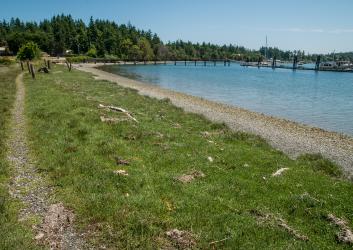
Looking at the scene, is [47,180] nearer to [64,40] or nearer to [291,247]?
[291,247]

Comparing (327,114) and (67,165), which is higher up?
(67,165)

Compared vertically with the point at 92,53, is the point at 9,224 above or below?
below

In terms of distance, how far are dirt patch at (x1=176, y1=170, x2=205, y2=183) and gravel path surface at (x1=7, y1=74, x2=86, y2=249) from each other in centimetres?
378

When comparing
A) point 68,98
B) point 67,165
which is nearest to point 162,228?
point 67,165

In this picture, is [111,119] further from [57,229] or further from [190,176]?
[57,229]

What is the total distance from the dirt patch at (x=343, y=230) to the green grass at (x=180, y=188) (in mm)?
144

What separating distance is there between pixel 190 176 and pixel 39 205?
15.6 feet

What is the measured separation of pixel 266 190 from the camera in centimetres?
1094

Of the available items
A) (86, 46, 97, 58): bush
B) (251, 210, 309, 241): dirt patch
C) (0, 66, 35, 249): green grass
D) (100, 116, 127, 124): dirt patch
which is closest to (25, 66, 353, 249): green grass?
(251, 210, 309, 241): dirt patch

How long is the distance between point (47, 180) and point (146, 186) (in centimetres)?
316

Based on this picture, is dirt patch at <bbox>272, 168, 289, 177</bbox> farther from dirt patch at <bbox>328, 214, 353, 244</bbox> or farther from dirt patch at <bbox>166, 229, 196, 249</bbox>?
dirt patch at <bbox>166, 229, 196, 249</bbox>

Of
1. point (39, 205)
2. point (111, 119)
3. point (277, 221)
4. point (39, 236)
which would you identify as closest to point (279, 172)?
point (277, 221)

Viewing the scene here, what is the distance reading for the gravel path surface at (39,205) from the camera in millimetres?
7961

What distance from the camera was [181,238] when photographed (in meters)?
8.04
